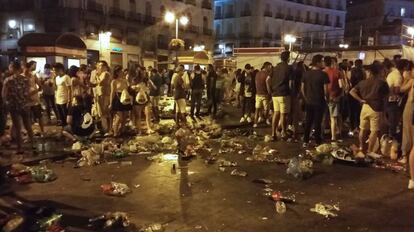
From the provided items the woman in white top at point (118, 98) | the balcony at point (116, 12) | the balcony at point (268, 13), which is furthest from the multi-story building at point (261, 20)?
the woman in white top at point (118, 98)

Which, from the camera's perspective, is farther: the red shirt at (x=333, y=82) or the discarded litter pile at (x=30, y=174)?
the red shirt at (x=333, y=82)

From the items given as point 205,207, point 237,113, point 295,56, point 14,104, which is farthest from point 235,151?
point 295,56

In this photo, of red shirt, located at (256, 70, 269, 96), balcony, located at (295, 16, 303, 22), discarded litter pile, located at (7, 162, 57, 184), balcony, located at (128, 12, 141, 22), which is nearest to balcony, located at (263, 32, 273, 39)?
balcony, located at (295, 16, 303, 22)

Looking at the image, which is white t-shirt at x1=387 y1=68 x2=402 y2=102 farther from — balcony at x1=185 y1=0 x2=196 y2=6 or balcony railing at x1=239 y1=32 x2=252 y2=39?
balcony railing at x1=239 y1=32 x2=252 y2=39

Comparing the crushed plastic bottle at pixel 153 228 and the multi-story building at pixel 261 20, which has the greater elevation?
the multi-story building at pixel 261 20

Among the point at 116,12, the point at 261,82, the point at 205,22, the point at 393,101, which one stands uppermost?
the point at 205,22

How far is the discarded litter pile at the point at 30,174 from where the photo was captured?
7.44 m

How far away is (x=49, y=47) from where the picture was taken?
Result: 27422mm

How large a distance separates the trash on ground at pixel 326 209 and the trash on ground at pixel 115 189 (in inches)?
107

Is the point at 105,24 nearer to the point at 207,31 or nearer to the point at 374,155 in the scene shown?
the point at 207,31

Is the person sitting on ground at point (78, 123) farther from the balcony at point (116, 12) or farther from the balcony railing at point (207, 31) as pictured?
the balcony railing at point (207, 31)

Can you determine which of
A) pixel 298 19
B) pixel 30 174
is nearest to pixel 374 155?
pixel 30 174

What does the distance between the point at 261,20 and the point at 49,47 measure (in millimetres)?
44676

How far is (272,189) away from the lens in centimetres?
702
